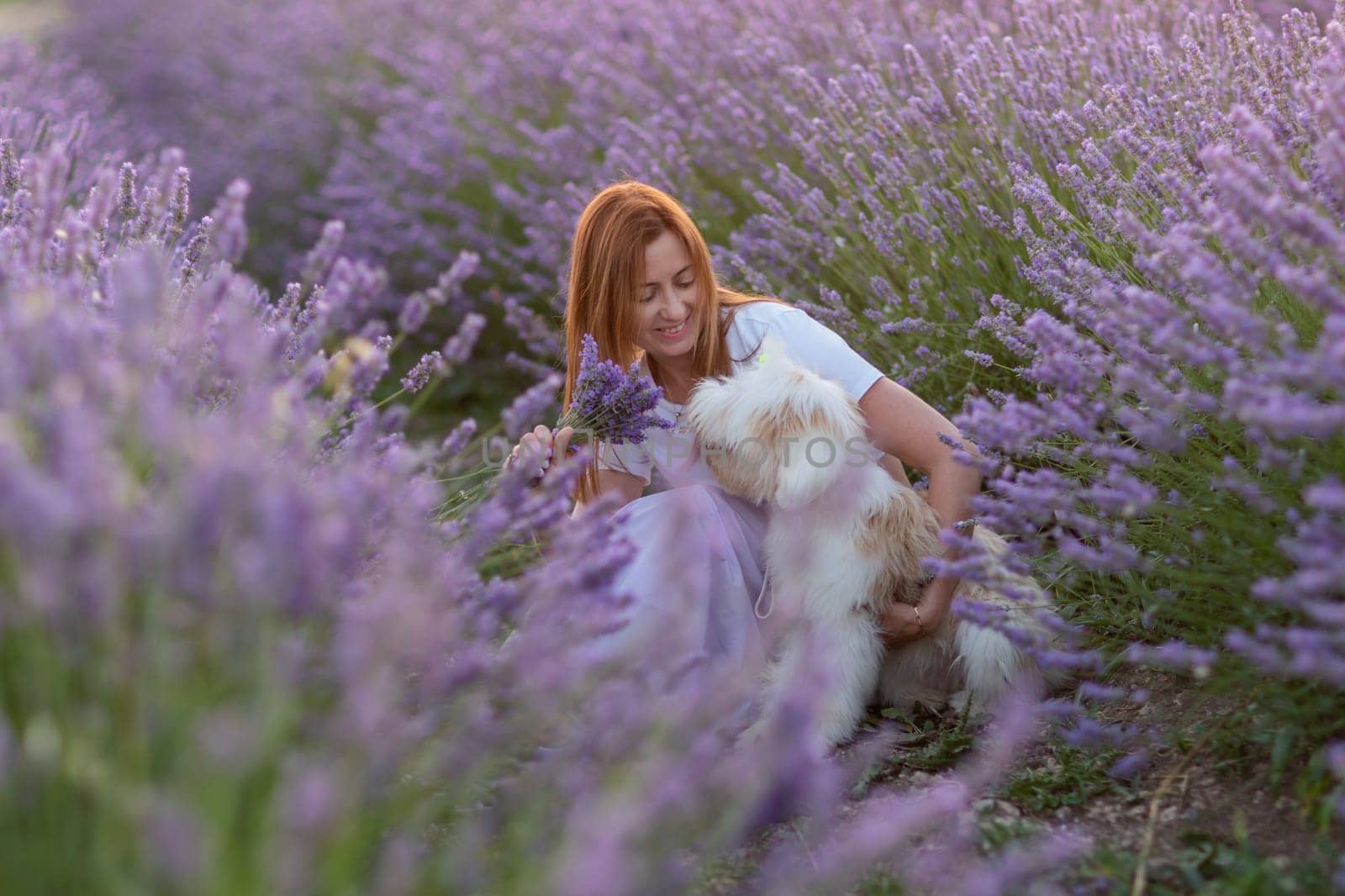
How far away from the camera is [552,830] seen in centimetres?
131

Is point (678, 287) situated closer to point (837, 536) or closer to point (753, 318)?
point (753, 318)

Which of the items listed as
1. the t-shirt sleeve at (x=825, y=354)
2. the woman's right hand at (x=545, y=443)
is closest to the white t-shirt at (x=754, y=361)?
the t-shirt sleeve at (x=825, y=354)

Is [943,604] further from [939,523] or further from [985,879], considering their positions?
[985,879]

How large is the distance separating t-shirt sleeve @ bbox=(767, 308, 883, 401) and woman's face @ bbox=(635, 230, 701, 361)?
0.19 metres

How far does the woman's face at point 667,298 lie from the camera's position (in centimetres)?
271

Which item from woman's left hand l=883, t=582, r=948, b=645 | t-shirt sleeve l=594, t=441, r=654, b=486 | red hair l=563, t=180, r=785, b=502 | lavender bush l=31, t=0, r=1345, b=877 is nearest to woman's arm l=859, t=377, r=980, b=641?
woman's left hand l=883, t=582, r=948, b=645

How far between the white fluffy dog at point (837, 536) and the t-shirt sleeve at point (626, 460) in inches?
19.4

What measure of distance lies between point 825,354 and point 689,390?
37 cm

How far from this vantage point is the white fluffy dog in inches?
89.9

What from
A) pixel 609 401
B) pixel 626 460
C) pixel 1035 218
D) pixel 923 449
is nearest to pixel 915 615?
pixel 923 449

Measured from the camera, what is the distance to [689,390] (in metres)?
2.88

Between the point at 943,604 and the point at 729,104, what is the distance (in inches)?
80.5

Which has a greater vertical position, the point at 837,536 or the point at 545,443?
the point at 545,443

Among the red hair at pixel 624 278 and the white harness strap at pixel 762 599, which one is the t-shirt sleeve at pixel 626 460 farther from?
the white harness strap at pixel 762 599
